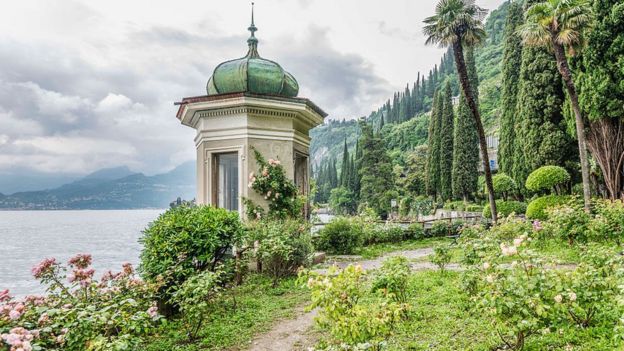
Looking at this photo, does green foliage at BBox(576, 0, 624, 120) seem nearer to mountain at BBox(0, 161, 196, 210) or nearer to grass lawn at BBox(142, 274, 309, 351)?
grass lawn at BBox(142, 274, 309, 351)

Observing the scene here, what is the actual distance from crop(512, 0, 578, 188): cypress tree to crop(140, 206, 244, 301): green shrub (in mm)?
18681

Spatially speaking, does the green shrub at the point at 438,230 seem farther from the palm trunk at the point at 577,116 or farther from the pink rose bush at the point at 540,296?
the pink rose bush at the point at 540,296

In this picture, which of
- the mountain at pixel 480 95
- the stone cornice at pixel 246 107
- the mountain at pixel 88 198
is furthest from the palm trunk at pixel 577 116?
the mountain at pixel 88 198

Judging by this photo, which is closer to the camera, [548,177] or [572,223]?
[572,223]

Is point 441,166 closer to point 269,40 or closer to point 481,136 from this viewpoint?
point 481,136

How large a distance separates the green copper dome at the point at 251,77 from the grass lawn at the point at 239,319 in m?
4.03

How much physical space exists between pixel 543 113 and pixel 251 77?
1736 cm

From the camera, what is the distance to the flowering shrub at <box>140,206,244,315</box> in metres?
4.94

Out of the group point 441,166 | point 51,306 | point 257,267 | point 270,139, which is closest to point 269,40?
point 270,139

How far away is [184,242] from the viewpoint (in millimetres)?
5160

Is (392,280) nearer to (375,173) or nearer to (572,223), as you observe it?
(572,223)

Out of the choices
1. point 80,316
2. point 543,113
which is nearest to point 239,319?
point 80,316

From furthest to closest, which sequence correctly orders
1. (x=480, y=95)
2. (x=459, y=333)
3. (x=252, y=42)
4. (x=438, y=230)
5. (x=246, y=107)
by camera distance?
(x=480, y=95)
(x=438, y=230)
(x=252, y=42)
(x=246, y=107)
(x=459, y=333)

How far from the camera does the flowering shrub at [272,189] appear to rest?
7617 mm
